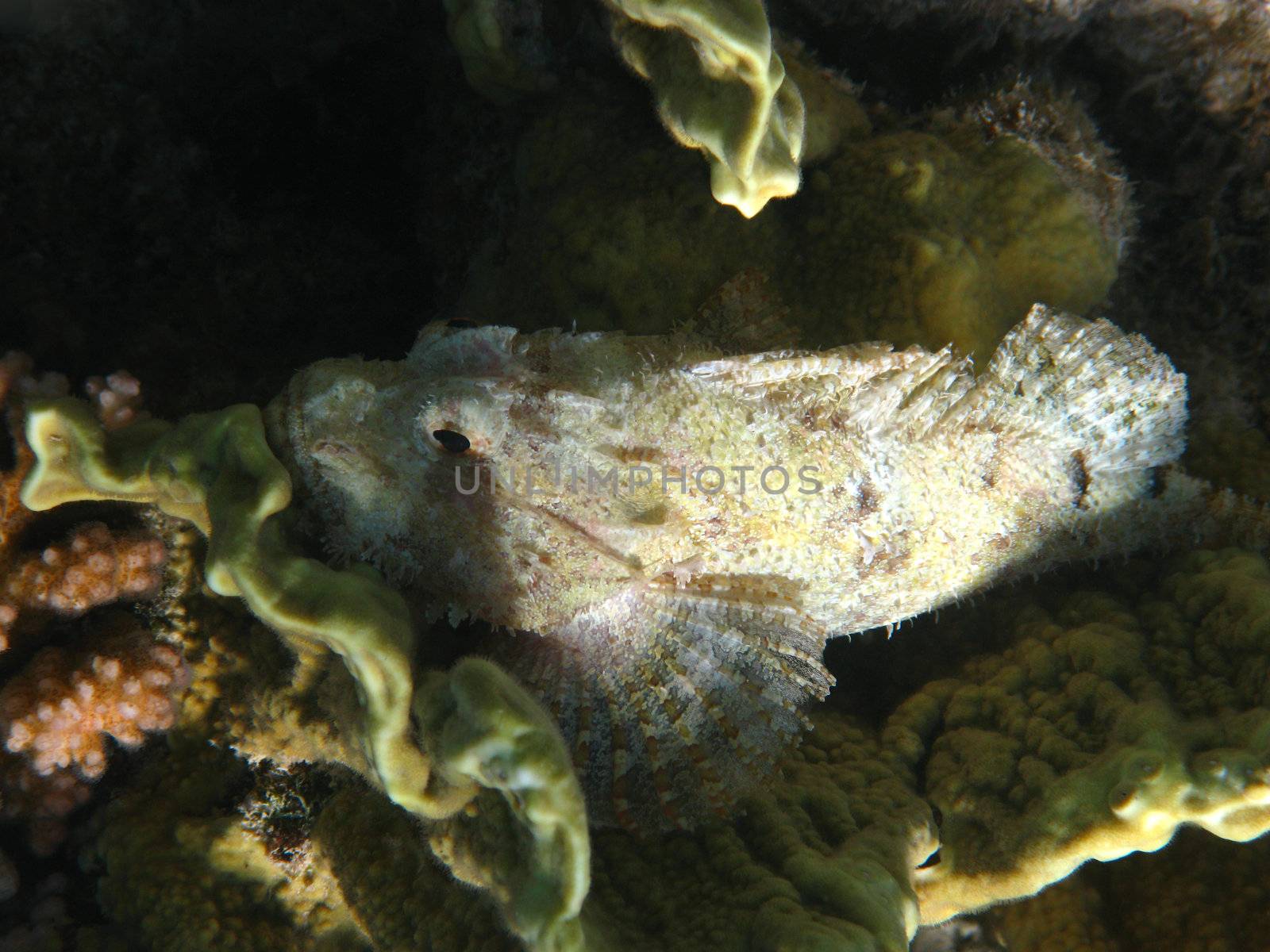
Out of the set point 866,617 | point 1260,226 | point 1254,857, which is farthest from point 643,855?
point 1260,226

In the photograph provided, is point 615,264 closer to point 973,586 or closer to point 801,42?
point 801,42

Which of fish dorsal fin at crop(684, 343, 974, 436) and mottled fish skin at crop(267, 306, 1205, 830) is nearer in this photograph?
mottled fish skin at crop(267, 306, 1205, 830)

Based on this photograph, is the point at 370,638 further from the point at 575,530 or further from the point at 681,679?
the point at 681,679

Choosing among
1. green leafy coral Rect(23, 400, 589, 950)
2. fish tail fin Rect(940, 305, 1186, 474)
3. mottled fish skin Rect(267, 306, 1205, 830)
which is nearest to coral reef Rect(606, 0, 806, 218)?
mottled fish skin Rect(267, 306, 1205, 830)

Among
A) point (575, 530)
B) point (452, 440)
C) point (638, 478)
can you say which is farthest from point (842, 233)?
point (452, 440)

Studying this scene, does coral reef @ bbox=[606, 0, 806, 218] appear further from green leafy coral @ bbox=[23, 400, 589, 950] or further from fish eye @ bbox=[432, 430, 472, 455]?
green leafy coral @ bbox=[23, 400, 589, 950]

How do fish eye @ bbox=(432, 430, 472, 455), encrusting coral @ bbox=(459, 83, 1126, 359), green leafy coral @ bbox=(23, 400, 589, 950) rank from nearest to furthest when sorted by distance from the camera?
1. green leafy coral @ bbox=(23, 400, 589, 950)
2. fish eye @ bbox=(432, 430, 472, 455)
3. encrusting coral @ bbox=(459, 83, 1126, 359)
